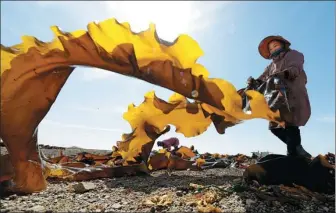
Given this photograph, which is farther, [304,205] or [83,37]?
[83,37]

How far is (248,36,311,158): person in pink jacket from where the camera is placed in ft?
12.8

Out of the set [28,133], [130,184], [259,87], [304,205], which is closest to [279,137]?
[259,87]

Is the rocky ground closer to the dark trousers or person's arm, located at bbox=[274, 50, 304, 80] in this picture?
the dark trousers

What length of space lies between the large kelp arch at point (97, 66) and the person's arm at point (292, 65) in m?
0.93

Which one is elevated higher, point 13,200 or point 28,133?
point 28,133

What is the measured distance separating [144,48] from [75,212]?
1.58m

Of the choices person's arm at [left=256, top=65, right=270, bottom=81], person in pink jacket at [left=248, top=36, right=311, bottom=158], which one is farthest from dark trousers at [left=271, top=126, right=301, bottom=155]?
person's arm at [left=256, top=65, right=270, bottom=81]

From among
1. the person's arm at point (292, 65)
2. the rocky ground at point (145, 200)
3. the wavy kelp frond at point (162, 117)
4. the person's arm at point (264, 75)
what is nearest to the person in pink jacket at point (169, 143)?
the wavy kelp frond at point (162, 117)

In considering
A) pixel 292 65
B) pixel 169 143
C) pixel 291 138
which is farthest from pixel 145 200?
pixel 169 143

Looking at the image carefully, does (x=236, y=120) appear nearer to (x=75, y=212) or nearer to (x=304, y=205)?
(x=304, y=205)

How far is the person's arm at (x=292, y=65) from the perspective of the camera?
13.0ft

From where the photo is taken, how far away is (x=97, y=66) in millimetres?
3281

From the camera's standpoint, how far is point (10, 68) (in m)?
3.14

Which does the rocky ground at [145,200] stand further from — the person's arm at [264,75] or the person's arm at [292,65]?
the person's arm at [264,75]
